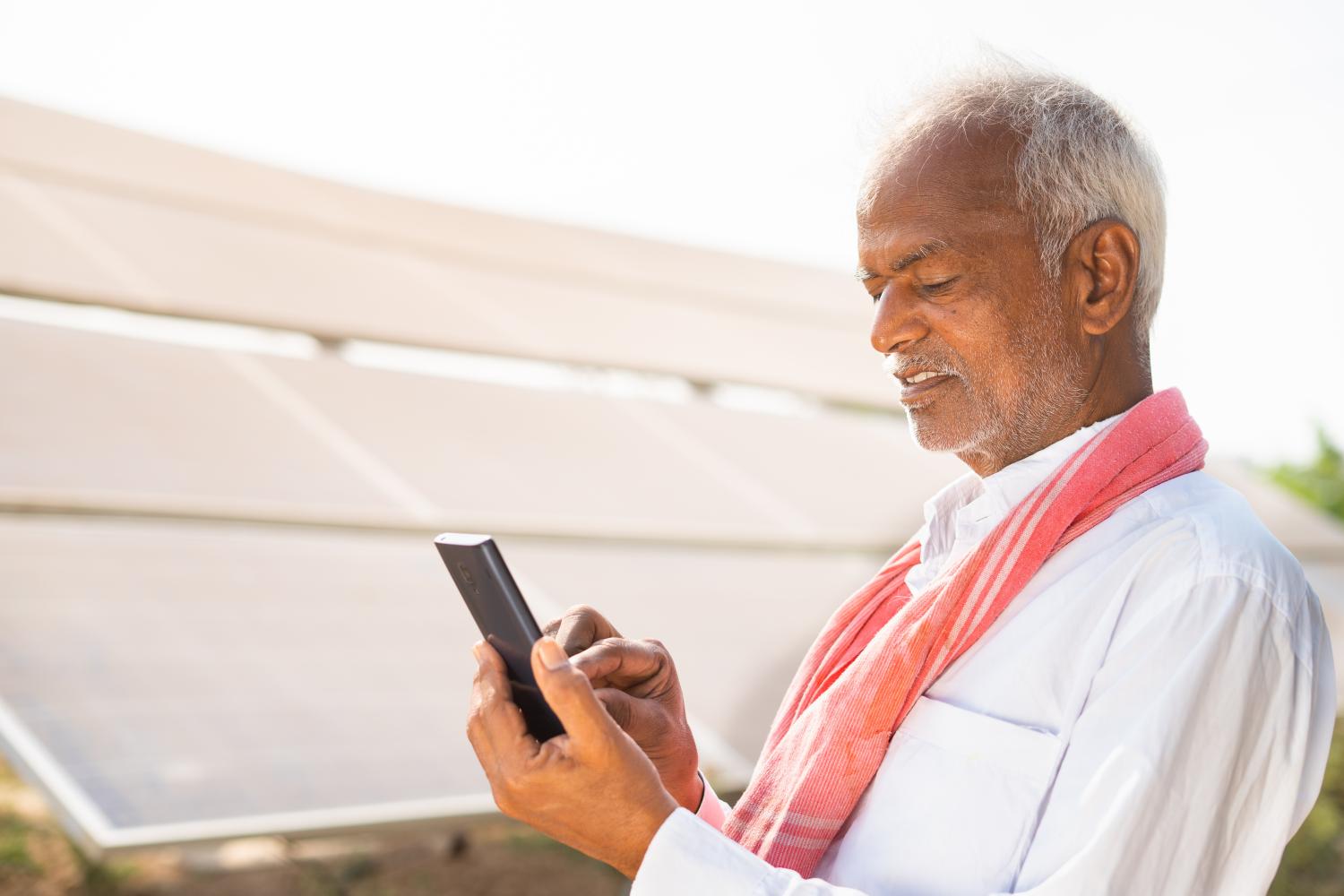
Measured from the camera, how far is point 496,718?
126 cm

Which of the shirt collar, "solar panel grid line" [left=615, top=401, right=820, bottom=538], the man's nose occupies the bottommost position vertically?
"solar panel grid line" [left=615, top=401, right=820, bottom=538]

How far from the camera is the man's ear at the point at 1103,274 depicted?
4.81 feet

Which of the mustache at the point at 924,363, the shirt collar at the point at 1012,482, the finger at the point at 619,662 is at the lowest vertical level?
the finger at the point at 619,662

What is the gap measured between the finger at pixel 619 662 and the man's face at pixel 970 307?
438 millimetres

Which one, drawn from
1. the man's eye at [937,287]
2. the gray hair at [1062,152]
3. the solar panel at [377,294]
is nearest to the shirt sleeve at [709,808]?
the man's eye at [937,287]

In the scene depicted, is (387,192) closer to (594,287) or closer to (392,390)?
(594,287)

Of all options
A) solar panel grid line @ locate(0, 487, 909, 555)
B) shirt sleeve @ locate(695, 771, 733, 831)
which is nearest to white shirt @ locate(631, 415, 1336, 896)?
shirt sleeve @ locate(695, 771, 733, 831)

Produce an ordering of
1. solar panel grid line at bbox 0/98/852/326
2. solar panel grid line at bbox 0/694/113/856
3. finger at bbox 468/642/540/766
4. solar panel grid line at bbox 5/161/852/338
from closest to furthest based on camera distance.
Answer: finger at bbox 468/642/540/766, solar panel grid line at bbox 0/694/113/856, solar panel grid line at bbox 5/161/852/338, solar panel grid line at bbox 0/98/852/326

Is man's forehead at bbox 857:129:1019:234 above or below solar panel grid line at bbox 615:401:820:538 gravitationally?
above

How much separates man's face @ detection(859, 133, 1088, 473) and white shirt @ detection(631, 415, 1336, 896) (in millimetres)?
190

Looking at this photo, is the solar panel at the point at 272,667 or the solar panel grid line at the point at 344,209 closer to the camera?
the solar panel at the point at 272,667

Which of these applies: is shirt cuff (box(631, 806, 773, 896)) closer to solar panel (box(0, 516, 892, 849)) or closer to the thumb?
the thumb

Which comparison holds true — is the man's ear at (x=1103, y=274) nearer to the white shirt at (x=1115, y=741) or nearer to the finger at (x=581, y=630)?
the white shirt at (x=1115, y=741)

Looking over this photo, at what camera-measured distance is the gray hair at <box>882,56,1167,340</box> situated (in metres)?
1.45
